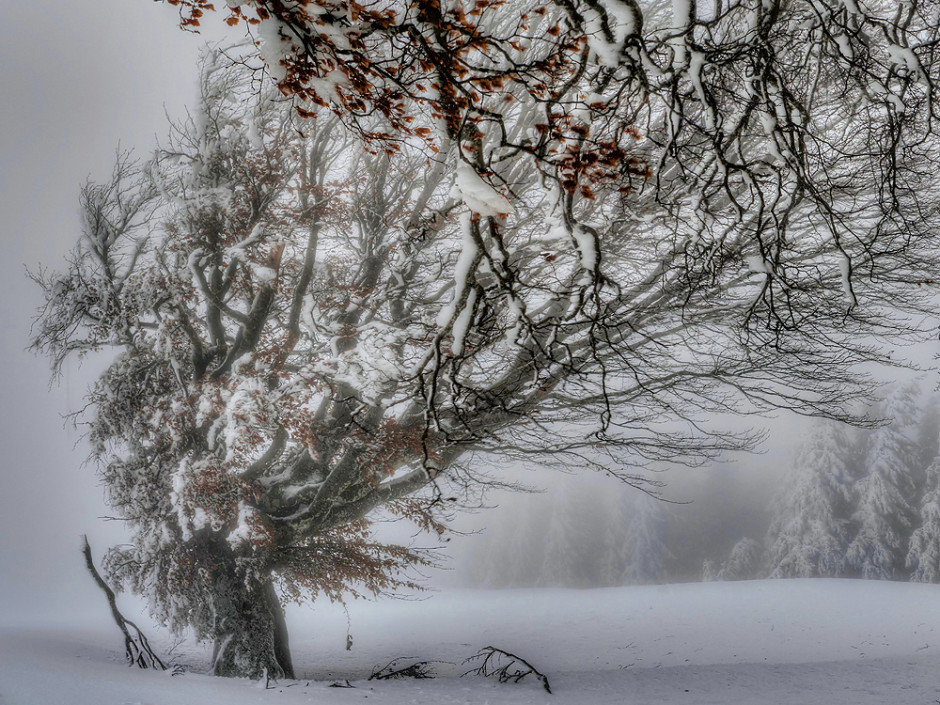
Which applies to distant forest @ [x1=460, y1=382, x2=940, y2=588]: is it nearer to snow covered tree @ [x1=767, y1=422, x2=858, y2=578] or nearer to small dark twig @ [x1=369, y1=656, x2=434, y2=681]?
snow covered tree @ [x1=767, y1=422, x2=858, y2=578]

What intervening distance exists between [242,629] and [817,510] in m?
16.8

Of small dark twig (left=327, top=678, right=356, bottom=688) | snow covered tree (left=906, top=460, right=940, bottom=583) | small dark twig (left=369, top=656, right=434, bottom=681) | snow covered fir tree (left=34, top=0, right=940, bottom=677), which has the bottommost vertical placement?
small dark twig (left=369, top=656, right=434, bottom=681)

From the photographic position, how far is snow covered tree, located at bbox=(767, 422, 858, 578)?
52.6 ft

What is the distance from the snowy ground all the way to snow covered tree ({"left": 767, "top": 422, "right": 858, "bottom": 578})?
127 inches

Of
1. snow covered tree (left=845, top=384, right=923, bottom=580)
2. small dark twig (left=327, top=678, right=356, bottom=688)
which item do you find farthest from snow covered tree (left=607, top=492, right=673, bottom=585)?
small dark twig (left=327, top=678, right=356, bottom=688)

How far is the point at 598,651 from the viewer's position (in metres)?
9.53

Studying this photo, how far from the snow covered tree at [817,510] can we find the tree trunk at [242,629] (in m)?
15.6

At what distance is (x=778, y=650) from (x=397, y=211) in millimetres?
9285

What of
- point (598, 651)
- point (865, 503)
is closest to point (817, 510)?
point (865, 503)

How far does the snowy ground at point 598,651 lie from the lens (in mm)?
5176

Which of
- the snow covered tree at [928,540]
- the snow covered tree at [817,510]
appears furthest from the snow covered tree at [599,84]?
the snow covered tree at [817,510]

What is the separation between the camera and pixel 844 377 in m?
6.45

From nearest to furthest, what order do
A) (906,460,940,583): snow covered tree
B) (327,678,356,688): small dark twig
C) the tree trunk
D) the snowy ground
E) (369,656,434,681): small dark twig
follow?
1. the snowy ground
2. (327,678,356,688): small dark twig
3. (369,656,434,681): small dark twig
4. the tree trunk
5. (906,460,940,583): snow covered tree

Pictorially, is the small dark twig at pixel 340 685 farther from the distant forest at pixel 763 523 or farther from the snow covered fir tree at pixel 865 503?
the snow covered fir tree at pixel 865 503
